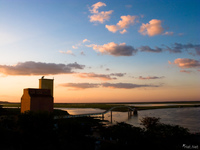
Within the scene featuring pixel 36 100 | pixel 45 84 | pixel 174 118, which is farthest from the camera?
pixel 174 118

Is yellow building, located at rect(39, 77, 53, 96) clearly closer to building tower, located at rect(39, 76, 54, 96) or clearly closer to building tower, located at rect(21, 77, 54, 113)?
building tower, located at rect(39, 76, 54, 96)

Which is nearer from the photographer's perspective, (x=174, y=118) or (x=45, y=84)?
(x=45, y=84)

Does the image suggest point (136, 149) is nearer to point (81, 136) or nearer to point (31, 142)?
point (81, 136)

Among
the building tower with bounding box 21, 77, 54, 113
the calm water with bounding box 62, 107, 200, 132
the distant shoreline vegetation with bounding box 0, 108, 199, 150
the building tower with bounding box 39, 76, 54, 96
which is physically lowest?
the calm water with bounding box 62, 107, 200, 132

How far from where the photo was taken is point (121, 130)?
136ft

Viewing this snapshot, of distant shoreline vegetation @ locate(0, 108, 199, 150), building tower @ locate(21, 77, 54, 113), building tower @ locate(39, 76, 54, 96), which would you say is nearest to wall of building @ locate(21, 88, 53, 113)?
building tower @ locate(21, 77, 54, 113)

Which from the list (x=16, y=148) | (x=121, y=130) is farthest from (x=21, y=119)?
(x=121, y=130)

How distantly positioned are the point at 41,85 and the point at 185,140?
6159 cm

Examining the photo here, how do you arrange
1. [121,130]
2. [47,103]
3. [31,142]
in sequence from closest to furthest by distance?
[31,142] < [121,130] < [47,103]

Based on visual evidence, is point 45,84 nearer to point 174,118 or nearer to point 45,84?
point 45,84

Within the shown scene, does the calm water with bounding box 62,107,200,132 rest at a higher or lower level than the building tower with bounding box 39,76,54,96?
lower

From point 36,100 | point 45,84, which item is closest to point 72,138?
point 36,100

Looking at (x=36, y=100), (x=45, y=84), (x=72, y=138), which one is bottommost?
(x=72, y=138)

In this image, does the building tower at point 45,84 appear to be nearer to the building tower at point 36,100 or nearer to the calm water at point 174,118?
the building tower at point 36,100
